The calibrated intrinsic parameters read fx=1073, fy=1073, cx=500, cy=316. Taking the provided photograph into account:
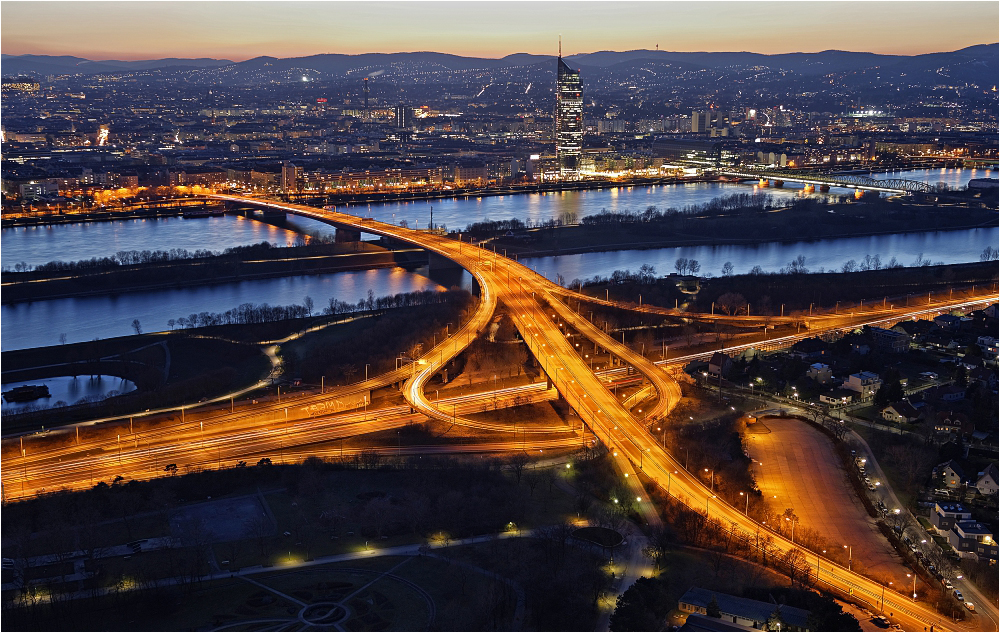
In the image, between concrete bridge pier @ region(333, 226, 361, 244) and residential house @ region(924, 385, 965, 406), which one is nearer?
→ residential house @ region(924, 385, 965, 406)

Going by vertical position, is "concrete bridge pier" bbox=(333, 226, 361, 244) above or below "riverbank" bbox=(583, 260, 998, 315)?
above

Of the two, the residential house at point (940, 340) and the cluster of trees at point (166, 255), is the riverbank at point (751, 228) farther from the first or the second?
the residential house at point (940, 340)

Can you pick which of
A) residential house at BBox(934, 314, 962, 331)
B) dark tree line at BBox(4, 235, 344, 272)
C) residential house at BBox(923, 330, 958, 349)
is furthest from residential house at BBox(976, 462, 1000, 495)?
dark tree line at BBox(4, 235, 344, 272)

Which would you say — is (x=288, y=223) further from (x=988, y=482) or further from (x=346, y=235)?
(x=988, y=482)

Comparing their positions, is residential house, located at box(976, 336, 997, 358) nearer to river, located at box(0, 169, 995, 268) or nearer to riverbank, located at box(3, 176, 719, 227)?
river, located at box(0, 169, 995, 268)

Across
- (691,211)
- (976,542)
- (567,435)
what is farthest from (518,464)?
(691,211)
